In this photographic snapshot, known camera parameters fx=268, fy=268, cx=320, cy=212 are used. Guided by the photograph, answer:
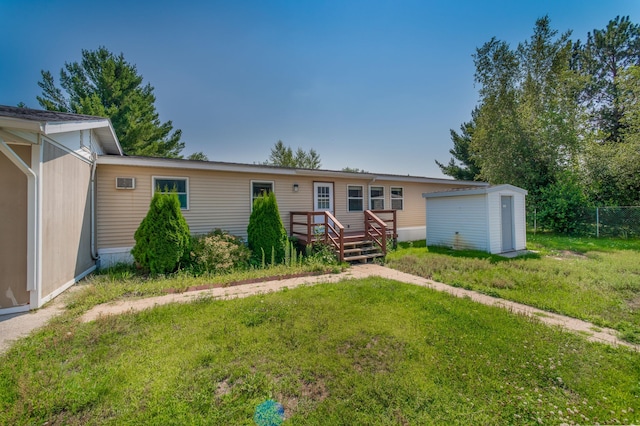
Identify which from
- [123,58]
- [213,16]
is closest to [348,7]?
[213,16]

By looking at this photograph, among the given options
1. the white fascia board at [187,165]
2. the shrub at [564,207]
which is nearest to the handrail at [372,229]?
the white fascia board at [187,165]

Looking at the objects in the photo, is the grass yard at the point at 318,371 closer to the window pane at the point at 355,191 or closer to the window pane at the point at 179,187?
the window pane at the point at 179,187

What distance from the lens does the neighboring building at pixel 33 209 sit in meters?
3.97

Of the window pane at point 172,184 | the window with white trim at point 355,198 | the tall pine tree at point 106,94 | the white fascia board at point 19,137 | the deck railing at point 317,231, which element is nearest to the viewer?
the white fascia board at point 19,137

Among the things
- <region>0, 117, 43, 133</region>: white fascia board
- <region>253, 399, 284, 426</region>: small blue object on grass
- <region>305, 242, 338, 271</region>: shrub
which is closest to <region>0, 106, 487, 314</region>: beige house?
<region>0, 117, 43, 133</region>: white fascia board

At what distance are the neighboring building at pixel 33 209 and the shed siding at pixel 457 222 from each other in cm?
1044

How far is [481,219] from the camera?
8.80m

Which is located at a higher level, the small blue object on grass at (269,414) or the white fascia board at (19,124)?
the white fascia board at (19,124)

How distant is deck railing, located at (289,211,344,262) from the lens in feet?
25.7

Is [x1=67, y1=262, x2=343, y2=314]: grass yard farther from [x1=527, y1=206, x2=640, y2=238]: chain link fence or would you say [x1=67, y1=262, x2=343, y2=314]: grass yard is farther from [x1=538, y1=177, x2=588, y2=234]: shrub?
[x1=527, y1=206, x2=640, y2=238]: chain link fence

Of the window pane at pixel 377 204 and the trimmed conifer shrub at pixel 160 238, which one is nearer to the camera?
the trimmed conifer shrub at pixel 160 238

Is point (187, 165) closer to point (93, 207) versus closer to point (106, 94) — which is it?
point (93, 207)

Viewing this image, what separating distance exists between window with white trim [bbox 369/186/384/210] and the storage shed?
75.6 inches

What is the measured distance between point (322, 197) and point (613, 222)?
526 inches
